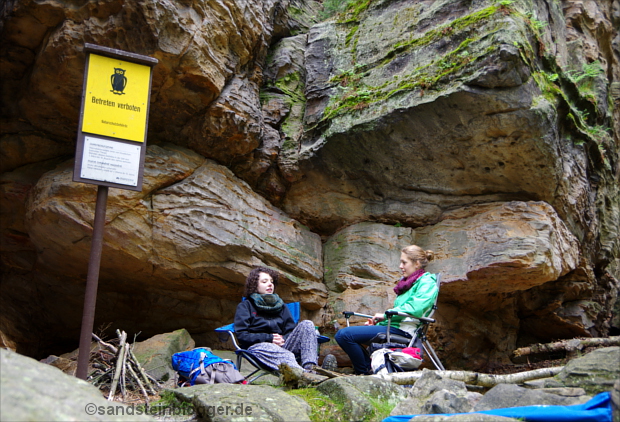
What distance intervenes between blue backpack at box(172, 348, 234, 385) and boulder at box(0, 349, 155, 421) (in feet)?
6.97

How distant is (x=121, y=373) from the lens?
5316mm

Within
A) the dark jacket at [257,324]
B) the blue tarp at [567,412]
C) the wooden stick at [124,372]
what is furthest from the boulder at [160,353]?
the blue tarp at [567,412]

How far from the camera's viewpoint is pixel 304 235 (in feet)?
28.5

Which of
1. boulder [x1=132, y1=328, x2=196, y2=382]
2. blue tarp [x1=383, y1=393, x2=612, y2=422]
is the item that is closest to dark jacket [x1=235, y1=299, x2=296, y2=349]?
boulder [x1=132, y1=328, x2=196, y2=382]

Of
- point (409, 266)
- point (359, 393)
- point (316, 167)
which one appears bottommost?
point (359, 393)

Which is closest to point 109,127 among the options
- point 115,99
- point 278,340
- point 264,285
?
point 115,99

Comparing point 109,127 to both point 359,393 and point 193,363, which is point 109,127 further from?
point 359,393

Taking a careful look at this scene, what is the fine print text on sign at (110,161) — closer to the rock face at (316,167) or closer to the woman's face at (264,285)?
the woman's face at (264,285)

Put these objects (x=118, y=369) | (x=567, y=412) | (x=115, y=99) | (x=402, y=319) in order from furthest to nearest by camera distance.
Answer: (x=402, y=319) < (x=118, y=369) < (x=115, y=99) < (x=567, y=412)

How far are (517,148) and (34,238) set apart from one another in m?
7.01

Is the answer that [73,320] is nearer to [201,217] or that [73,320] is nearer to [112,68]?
[201,217]

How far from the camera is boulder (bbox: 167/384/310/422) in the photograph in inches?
135

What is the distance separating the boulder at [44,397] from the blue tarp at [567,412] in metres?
2.10

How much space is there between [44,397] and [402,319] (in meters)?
4.02
